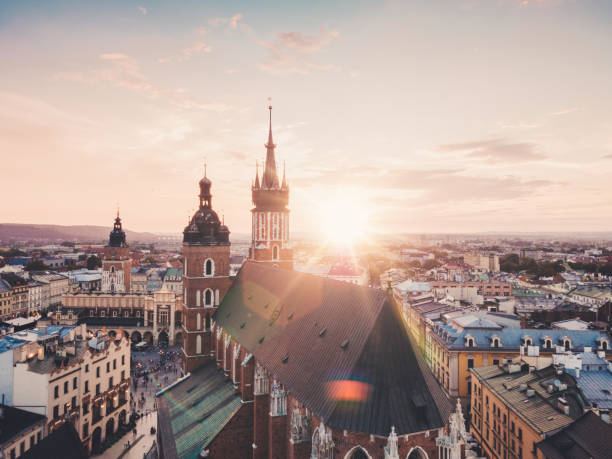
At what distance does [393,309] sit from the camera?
21.8 m

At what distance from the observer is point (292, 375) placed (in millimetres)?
23438

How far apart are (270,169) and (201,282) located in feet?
48.5

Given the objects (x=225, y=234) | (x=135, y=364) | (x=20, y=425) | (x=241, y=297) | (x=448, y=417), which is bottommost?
(x=135, y=364)

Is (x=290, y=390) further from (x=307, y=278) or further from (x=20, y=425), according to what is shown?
(x=20, y=425)

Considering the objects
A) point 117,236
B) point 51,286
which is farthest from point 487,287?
point 51,286

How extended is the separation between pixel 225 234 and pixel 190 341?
11298mm

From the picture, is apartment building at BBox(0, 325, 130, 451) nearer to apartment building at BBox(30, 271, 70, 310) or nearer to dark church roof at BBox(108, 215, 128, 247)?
dark church roof at BBox(108, 215, 128, 247)

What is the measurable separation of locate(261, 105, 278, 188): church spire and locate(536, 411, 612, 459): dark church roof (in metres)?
33.8

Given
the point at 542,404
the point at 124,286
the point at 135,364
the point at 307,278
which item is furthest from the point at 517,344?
the point at 124,286

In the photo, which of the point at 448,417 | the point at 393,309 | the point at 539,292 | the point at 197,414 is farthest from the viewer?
the point at 539,292

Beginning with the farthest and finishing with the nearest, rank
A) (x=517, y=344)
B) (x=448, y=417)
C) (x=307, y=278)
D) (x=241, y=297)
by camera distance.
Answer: (x=517, y=344)
(x=241, y=297)
(x=307, y=278)
(x=448, y=417)

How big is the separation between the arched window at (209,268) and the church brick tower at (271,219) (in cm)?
523

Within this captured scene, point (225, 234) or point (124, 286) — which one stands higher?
point (225, 234)

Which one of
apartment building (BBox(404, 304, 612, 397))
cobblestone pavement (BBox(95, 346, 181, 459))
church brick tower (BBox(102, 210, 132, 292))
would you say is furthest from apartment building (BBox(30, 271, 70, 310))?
apartment building (BBox(404, 304, 612, 397))
